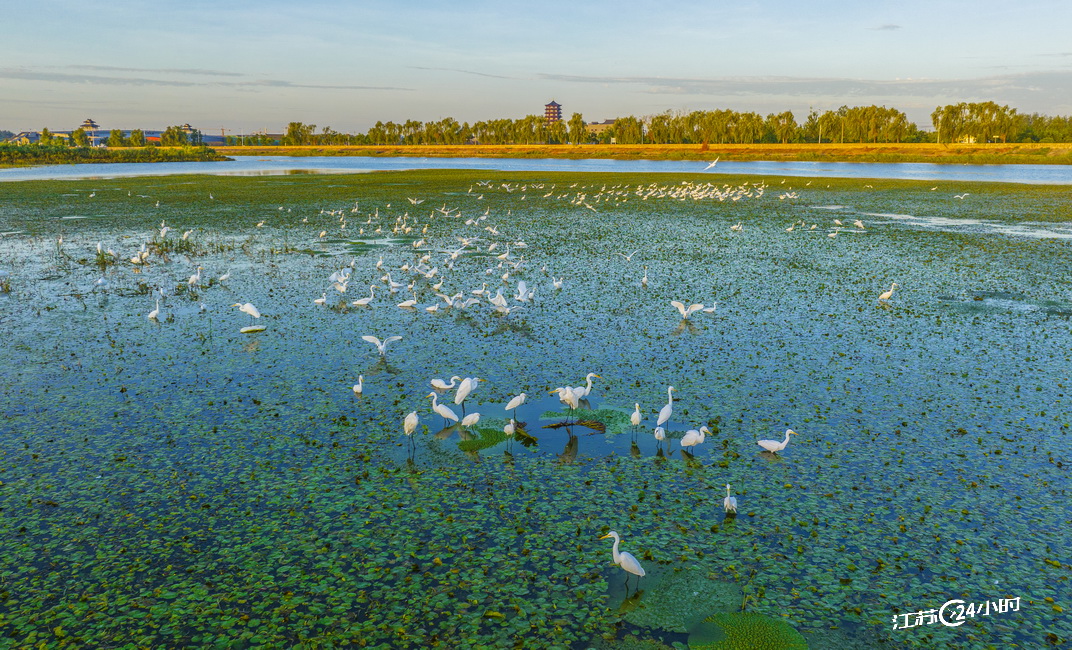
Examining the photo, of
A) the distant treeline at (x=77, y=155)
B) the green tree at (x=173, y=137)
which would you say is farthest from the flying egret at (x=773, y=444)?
the green tree at (x=173, y=137)

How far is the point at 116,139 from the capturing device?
160m

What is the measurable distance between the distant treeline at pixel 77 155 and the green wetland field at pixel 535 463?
314 ft

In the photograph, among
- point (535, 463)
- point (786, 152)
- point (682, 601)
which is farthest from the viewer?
point (786, 152)

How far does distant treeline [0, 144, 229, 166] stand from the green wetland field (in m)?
95.6

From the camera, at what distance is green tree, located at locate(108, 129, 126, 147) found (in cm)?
15888

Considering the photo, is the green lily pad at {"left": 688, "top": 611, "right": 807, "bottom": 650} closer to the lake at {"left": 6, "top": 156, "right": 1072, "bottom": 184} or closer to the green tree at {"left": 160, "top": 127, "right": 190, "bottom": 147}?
the lake at {"left": 6, "top": 156, "right": 1072, "bottom": 184}

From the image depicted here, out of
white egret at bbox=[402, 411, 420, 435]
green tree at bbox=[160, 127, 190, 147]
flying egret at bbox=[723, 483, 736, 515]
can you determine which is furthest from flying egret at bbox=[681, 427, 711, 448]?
green tree at bbox=[160, 127, 190, 147]

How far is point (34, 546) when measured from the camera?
21.2 ft

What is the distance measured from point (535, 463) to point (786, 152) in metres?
119

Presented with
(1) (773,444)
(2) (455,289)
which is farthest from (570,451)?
(2) (455,289)

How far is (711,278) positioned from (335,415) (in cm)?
1265

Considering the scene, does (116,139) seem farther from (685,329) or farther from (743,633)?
(743,633)

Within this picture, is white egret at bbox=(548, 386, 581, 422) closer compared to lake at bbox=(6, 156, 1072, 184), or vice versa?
white egret at bbox=(548, 386, 581, 422)

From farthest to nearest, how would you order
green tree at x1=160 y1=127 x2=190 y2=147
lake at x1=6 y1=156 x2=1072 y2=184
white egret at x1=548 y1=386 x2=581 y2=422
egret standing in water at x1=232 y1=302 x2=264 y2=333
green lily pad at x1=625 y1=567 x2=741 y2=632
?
1. green tree at x1=160 y1=127 x2=190 y2=147
2. lake at x1=6 y1=156 x2=1072 y2=184
3. egret standing in water at x1=232 y1=302 x2=264 y2=333
4. white egret at x1=548 y1=386 x2=581 y2=422
5. green lily pad at x1=625 y1=567 x2=741 y2=632
